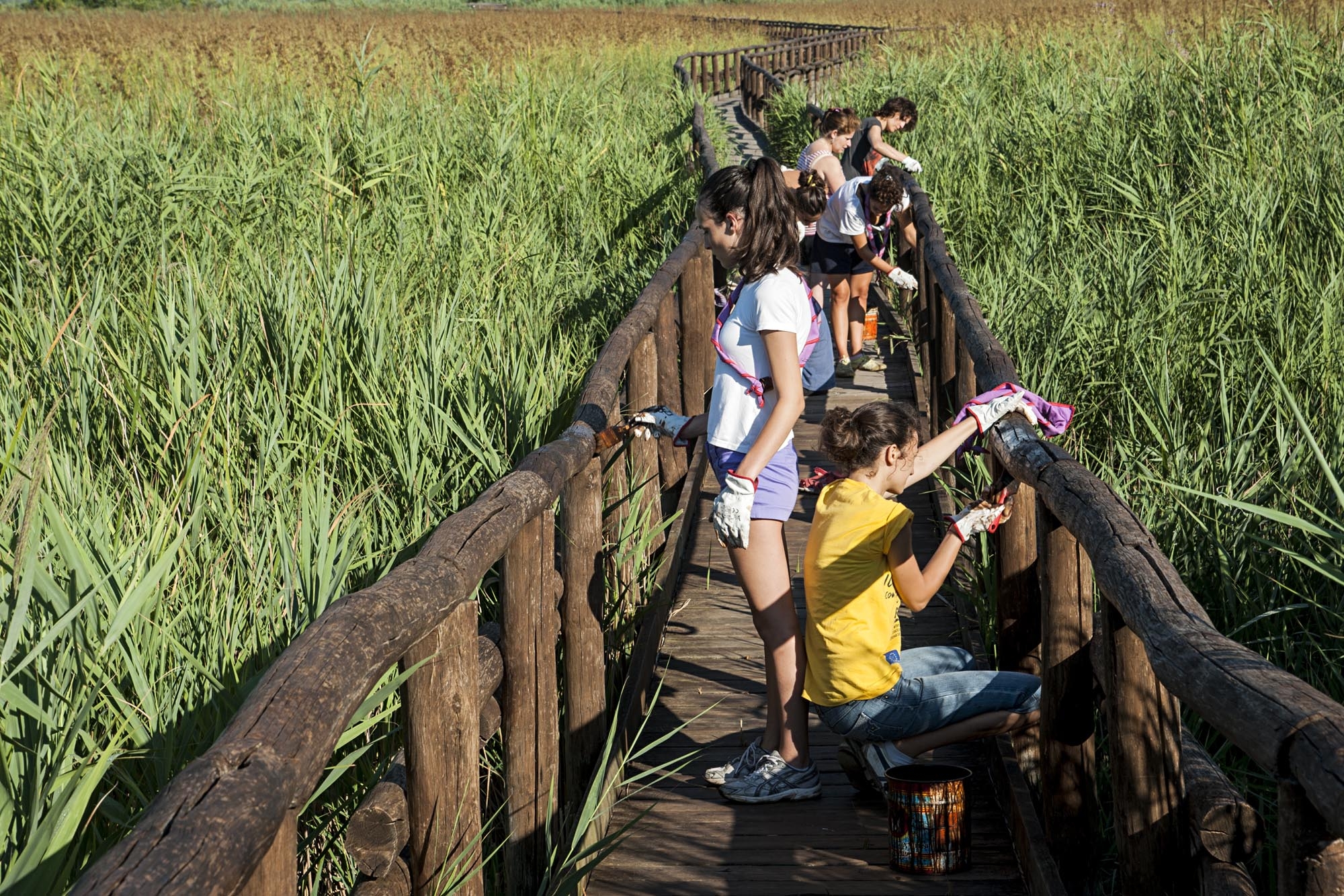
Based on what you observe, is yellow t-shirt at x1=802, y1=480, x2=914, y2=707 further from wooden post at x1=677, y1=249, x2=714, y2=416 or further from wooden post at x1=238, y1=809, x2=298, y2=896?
wooden post at x1=677, y1=249, x2=714, y2=416

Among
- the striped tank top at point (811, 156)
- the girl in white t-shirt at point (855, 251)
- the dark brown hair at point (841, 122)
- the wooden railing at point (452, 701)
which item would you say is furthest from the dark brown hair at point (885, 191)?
the wooden railing at point (452, 701)

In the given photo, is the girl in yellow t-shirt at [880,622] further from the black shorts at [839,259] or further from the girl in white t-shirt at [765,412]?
the black shorts at [839,259]

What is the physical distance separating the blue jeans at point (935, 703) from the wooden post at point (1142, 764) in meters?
0.99

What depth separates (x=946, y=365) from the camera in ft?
21.2

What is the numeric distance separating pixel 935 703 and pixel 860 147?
7386mm

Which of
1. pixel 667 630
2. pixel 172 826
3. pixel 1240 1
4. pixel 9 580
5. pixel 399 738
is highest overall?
pixel 1240 1

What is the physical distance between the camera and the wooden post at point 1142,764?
103 inches

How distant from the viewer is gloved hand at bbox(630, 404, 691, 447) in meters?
4.26

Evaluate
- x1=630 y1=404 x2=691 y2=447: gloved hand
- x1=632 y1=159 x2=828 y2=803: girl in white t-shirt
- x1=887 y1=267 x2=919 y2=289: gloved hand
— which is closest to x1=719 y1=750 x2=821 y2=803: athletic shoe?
x1=632 y1=159 x2=828 y2=803: girl in white t-shirt

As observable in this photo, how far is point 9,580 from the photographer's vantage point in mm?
2963

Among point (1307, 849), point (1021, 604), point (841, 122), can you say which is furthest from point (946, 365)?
point (1307, 849)

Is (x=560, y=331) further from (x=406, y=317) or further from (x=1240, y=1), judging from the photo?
(x=1240, y=1)

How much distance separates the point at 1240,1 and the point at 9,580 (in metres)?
13.4

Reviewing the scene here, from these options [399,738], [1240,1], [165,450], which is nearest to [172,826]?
[399,738]
